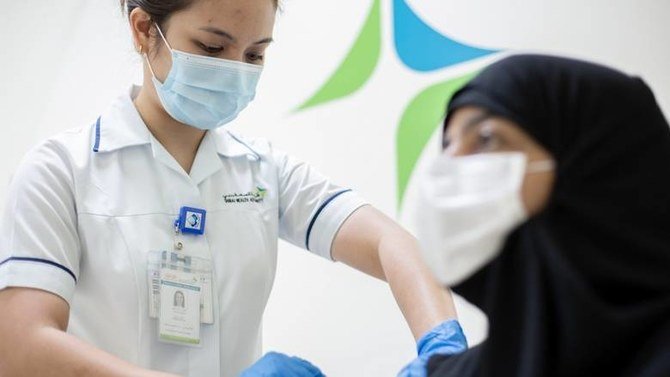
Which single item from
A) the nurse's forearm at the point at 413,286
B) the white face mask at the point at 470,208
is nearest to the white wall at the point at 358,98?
the nurse's forearm at the point at 413,286

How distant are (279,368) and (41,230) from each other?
487mm

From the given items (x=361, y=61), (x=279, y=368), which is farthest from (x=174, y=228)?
(x=361, y=61)

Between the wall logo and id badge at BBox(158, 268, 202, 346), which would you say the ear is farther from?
the wall logo

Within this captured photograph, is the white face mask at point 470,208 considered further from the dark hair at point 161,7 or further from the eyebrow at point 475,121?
the dark hair at point 161,7

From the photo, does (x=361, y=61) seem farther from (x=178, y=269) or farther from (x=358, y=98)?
(x=178, y=269)

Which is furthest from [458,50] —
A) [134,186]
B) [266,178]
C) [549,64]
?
[549,64]

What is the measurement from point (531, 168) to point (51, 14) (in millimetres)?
2416

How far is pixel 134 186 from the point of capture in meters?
1.66

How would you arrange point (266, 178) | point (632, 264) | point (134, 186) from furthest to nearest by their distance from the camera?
point (266, 178), point (134, 186), point (632, 264)

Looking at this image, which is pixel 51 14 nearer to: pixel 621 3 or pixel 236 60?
pixel 236 60

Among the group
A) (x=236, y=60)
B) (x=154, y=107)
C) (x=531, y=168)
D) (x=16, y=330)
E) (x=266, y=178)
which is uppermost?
(x=531, y=168)

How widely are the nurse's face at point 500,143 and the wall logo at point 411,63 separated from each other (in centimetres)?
134

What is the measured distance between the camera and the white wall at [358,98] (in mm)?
2266

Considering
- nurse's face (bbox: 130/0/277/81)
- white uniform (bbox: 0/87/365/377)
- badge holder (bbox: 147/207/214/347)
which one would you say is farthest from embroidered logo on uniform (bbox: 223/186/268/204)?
nurse's face (bbox: 130/0/277/81)
